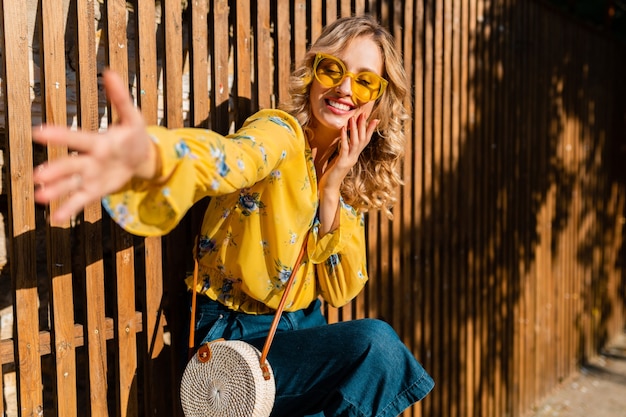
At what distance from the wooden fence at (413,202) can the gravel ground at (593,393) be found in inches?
5.8

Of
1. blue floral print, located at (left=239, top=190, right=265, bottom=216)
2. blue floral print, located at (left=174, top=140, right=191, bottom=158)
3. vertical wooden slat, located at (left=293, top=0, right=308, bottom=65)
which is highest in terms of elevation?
vertical wooden slat, located at (left=293, top=0, right=308, bottom=65)

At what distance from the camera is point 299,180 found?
2.17 m

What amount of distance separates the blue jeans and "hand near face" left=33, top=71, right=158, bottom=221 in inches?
43.3

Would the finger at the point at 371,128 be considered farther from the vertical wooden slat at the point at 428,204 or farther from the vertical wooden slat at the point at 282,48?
the vertical wooden slat at the point at 428,204

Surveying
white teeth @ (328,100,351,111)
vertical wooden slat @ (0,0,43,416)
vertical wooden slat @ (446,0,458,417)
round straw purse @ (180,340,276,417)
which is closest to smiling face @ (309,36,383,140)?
white teeth @ (328,100,351,111)

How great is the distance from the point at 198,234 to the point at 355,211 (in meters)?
0.57

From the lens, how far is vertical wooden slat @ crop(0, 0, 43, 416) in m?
1.93

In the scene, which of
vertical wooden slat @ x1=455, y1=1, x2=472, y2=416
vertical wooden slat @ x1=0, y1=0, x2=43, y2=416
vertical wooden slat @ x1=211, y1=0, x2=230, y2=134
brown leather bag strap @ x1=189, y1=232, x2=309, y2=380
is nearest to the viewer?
vertical wooden slat @ x1=0, y1=0, x2=43, y2=416

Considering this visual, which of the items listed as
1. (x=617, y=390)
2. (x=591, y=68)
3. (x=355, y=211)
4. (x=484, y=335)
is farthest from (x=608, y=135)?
(x=355, y=211)

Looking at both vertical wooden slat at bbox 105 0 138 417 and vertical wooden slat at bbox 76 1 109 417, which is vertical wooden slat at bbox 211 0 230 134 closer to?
vertical wooden slat at bbox 105 0 138 417

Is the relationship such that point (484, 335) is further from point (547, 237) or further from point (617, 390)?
point (617, 390)

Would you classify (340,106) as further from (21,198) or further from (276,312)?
(21,198)

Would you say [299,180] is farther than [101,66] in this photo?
No

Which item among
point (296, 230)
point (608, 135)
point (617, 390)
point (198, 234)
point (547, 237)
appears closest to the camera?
point (296, 230)
